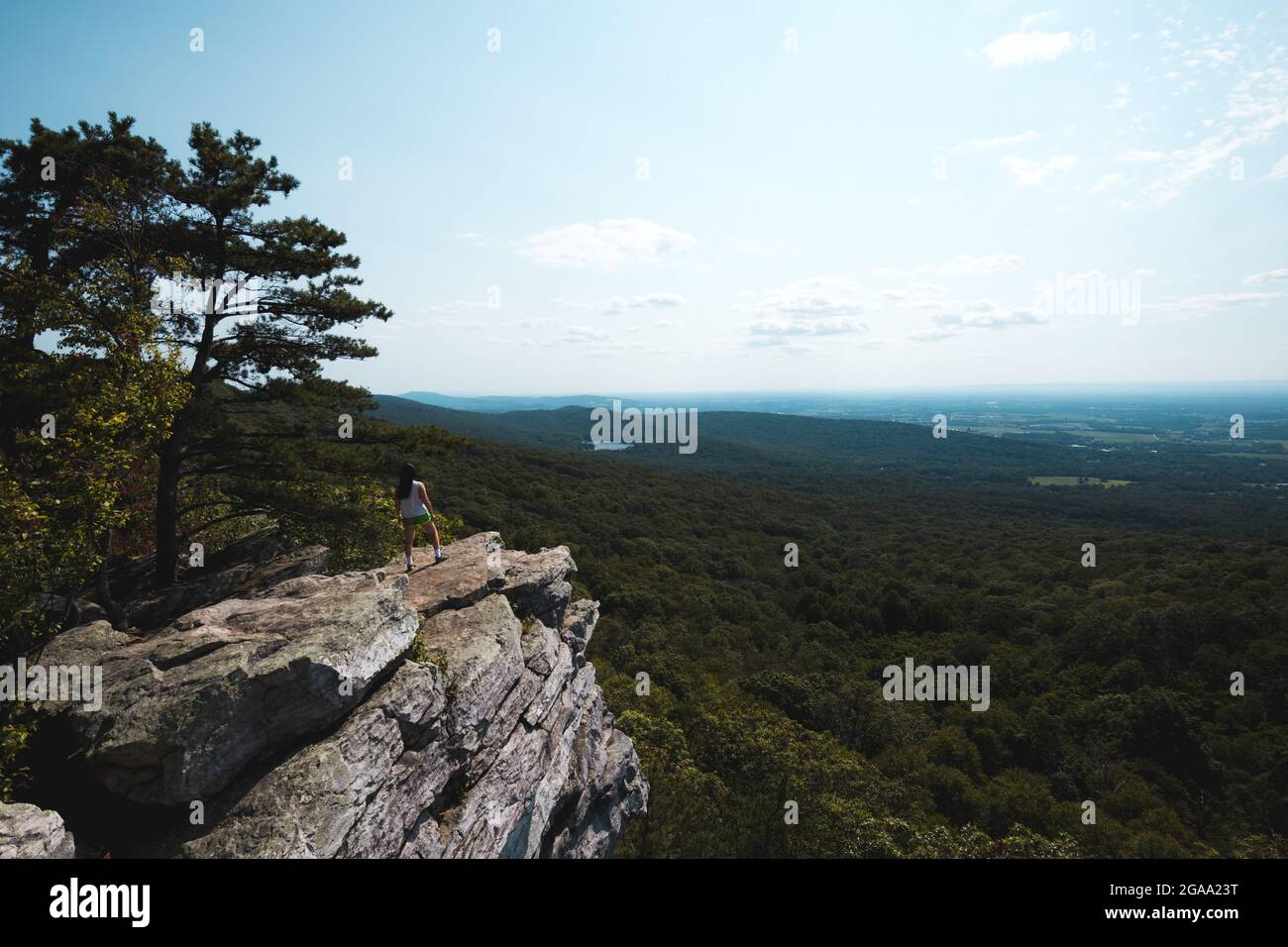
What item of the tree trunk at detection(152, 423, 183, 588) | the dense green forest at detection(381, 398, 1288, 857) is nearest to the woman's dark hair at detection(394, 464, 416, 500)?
the tree trunk at detection(152, 423, 183, 588)

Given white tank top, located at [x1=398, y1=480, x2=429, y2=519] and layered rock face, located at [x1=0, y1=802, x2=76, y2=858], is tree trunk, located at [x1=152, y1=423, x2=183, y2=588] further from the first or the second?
layered rock face, located at [x1=0, y1=802, x2=76, y2=858]

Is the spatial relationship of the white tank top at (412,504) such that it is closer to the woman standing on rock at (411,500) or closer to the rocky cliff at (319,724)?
the woman standing on rock at (411,500)

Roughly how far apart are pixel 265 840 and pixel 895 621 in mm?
59602

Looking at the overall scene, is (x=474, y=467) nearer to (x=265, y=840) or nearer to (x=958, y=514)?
(x=265, y=840)

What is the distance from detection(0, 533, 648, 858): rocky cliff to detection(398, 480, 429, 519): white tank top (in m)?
1.65

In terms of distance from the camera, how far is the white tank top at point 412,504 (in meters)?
13.2

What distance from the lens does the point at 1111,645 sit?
43469 mm
